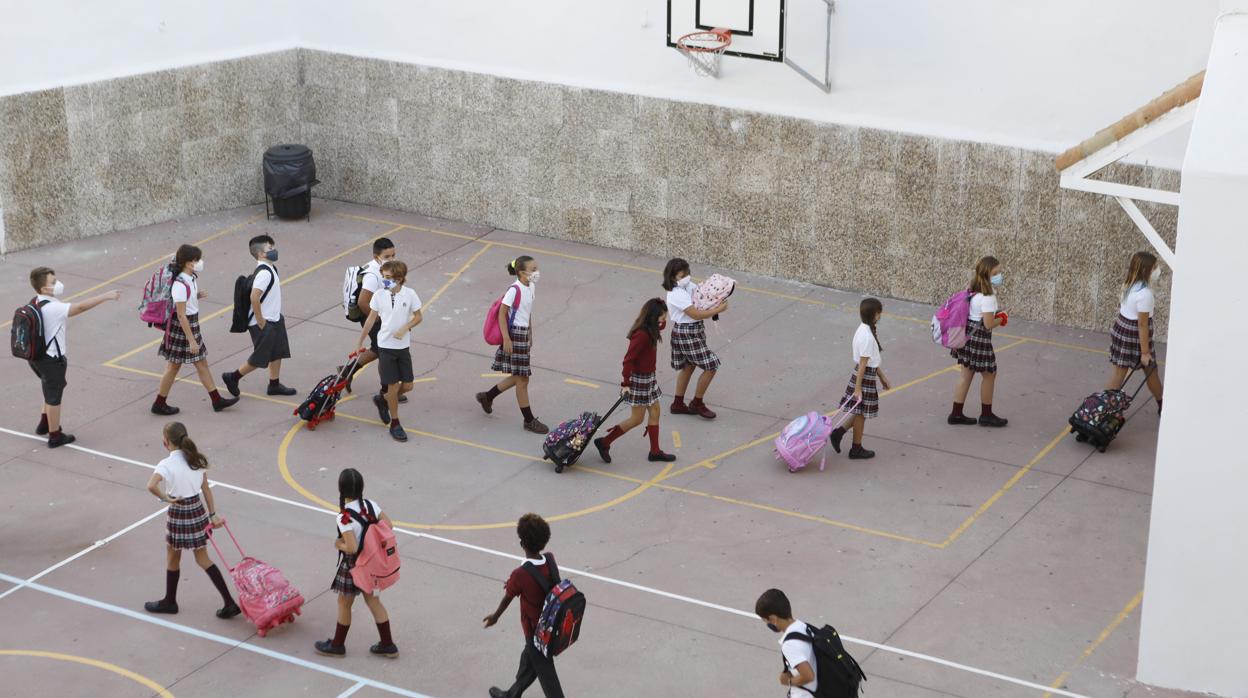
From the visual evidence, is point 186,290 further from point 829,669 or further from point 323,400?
point 829,669

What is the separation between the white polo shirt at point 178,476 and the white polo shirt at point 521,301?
3715mm

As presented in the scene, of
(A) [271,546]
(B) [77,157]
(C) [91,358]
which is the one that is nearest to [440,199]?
(B) [77,157]

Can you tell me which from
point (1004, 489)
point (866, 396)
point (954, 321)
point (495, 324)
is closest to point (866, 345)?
point (866, 396)

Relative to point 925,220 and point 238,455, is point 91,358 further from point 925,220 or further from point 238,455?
point 925,220

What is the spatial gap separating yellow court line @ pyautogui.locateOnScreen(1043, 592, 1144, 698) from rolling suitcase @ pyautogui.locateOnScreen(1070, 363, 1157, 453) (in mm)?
2417

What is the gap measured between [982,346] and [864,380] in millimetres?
1346

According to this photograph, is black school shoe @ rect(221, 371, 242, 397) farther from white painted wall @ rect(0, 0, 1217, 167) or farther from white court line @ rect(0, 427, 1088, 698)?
white painted wall @ rect(0, 0, 1217, 167)

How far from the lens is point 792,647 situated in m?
8.15

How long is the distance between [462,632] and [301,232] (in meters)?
9.96

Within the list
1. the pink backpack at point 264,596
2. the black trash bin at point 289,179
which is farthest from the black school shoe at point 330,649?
the black trash bin at point 289,179

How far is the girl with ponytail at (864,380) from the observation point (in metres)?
12.7

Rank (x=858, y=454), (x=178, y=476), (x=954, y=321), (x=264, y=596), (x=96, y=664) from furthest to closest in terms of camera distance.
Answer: (x=954, y=321), (x=858, y=454), (x=264, y=596), (x=96, y=664), (x=178, y=476)

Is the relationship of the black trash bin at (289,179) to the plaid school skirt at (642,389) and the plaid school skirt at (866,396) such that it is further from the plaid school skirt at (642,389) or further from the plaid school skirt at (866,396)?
the plaid school skirt at (866,396)

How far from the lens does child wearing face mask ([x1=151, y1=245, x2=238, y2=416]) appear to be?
13.5 meters
